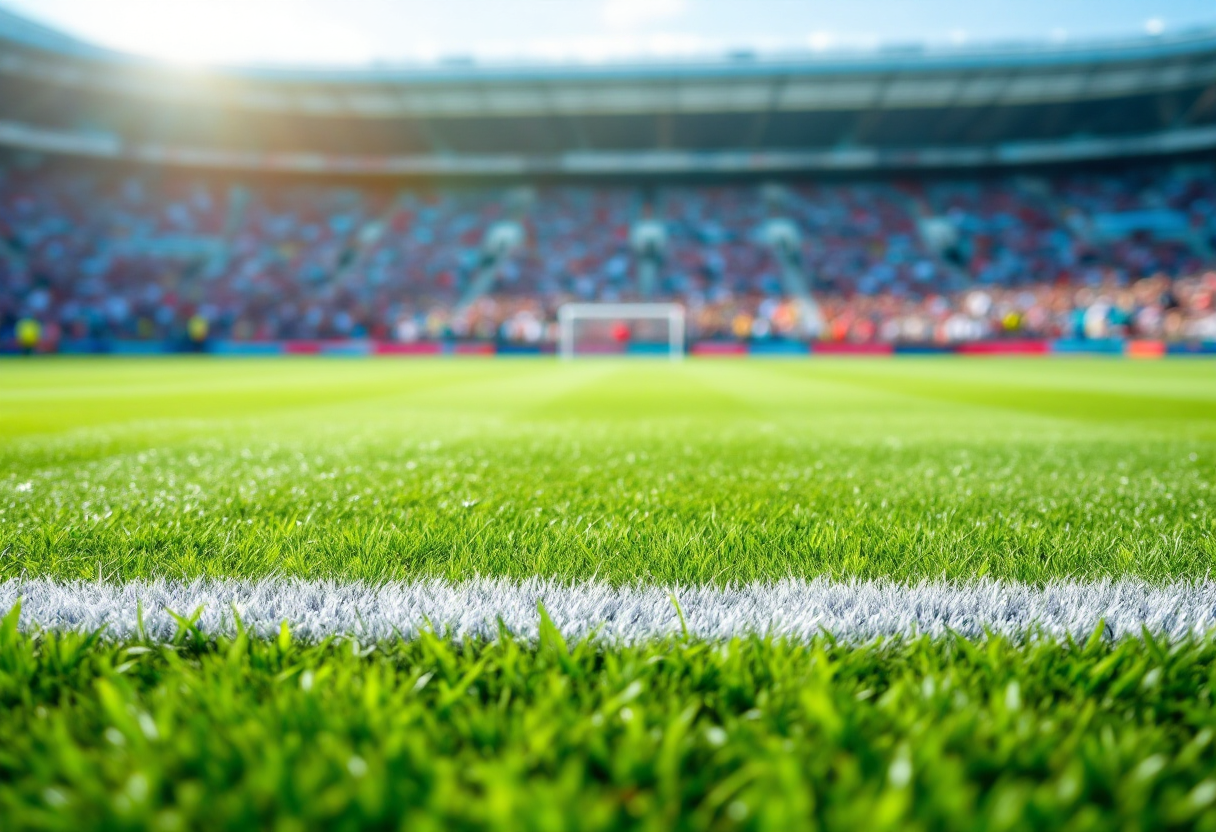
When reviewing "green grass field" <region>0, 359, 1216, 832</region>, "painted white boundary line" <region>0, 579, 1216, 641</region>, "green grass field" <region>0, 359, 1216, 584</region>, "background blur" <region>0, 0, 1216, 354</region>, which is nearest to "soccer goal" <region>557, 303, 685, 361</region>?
"background blur" <region>0, 0, 1216, 354</region>

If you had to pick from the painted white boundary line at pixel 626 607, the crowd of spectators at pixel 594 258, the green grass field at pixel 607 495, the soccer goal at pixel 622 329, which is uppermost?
the crowd of spectators at pixel 594 258

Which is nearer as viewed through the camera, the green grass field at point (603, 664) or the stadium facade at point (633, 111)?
the green grass field at point (603, 664)

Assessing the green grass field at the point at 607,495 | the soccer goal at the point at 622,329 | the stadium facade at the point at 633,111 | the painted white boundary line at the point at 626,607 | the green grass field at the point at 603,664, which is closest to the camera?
the green grass field at the point at 603,664

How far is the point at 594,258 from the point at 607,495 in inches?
1150

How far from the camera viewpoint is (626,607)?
152 cm

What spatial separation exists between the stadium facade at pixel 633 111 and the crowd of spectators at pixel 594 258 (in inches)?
57.8

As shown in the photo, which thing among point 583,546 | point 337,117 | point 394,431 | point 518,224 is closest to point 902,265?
point 518,224

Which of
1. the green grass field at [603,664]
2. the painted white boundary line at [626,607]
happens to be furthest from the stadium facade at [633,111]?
the painted white boundary line at [626,607]

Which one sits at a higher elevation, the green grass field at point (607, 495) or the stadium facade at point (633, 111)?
the stadium facade at point (633, 111)

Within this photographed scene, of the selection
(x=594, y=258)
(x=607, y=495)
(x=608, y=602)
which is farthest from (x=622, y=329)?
(x=608, y=602)

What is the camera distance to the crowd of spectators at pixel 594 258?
2597 centimetres

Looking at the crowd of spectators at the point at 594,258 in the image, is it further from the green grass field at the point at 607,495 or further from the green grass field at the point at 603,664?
the green grass field at the point at 603,664

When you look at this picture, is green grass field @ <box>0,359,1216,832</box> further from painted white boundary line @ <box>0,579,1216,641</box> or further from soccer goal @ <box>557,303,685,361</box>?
soccer goal @ <box>557,303,685,361</box>

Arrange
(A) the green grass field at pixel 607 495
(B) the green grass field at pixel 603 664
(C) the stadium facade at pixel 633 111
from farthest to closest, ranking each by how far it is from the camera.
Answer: (C) the stadium facade at pixel 633 111 < (A) the green grass field at pixel 607 495 < (B) the green grass field at pixel 603 664
